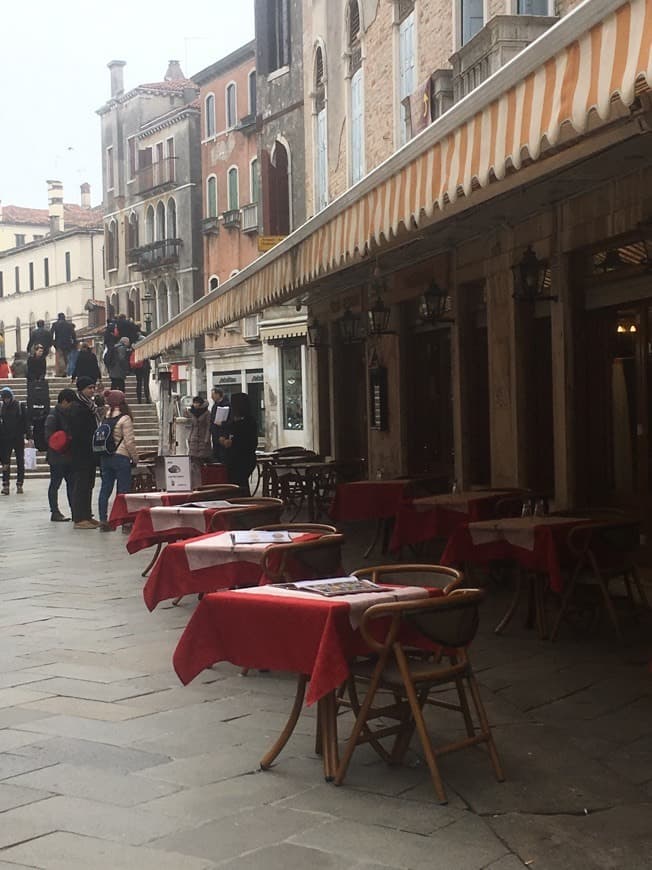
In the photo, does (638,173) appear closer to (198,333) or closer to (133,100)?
(198,333)

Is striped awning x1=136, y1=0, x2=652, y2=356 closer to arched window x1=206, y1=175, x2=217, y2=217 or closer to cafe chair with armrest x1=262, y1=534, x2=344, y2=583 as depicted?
cafe chair with armrest x1=262, y1=534, x2=344, y2=583

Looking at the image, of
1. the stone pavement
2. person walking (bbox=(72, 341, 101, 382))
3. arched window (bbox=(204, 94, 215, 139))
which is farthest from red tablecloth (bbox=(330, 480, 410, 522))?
arched window (bbox=(204, 94, 215, 139))

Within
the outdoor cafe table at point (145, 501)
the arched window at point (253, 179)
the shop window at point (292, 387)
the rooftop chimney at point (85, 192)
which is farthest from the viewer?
the rooftop chimney at point (85, 192)

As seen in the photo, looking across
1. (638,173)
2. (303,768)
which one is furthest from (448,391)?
(303,768)

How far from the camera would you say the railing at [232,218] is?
37.3 metres

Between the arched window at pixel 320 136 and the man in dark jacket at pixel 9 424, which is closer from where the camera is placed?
the man in dark jacket at pixel 9 424

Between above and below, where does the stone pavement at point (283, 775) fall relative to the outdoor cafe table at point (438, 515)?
below

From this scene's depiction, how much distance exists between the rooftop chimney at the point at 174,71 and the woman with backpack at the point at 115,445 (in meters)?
40.7

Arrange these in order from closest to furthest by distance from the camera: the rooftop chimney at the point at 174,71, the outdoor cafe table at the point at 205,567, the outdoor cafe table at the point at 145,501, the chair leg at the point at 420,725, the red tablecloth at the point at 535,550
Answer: the chair leg at the point at 420,725, the outdoor cafe table at the point at 205,567, the red tablecloth at the point at 535,550, the outdoor cafe table at the point at 145,501, the rooftop chimney at the point at 174,71

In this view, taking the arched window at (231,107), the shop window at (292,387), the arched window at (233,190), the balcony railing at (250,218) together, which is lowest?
the shop window at (292,387)

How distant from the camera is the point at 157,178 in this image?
45.0m

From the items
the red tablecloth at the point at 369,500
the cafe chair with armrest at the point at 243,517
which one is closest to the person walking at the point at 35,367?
the red tablecloth at the point at 369,500

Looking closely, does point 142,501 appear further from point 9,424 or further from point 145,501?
point 9,424

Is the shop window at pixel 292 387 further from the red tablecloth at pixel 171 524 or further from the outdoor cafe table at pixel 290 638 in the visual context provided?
the outdoor cafe table at pixel 290 638
